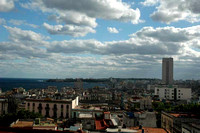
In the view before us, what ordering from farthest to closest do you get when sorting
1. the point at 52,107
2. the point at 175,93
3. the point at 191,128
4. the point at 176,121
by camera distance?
the point at 175,93 → the point at 52,107 → the point at 176,121 → the point at 191,128

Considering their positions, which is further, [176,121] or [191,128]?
[176,121]

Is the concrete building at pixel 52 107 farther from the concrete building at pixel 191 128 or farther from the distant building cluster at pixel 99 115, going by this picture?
the concrete building at pixel 191 128

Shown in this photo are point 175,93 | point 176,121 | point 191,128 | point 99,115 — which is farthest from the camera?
point 175,93

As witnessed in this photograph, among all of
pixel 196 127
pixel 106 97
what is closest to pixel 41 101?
pixel 196 127

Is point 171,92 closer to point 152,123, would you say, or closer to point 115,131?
point 152,123

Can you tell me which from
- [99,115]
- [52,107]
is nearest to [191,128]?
[99,115]

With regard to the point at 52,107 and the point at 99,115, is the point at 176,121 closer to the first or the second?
the point at 99,115

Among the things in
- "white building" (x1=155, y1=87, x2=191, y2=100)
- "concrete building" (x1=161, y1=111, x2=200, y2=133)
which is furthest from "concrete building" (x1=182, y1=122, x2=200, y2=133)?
"white building" (x1=155, y1=87, x2=191, y2=100)

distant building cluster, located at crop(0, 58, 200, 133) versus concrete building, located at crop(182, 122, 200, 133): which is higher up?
concrete building, located at crop(182, 122, 200, 133)

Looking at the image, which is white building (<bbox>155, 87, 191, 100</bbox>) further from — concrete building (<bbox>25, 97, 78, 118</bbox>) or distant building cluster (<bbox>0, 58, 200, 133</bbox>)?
concrete building (<bbox>25, 97, 78, 118</bbox>)
